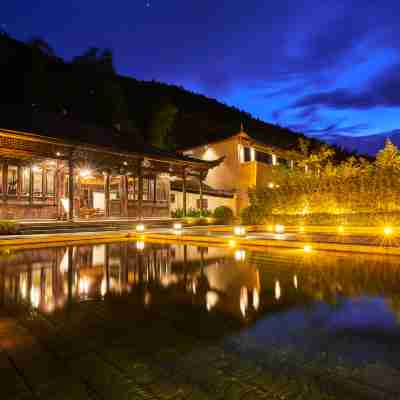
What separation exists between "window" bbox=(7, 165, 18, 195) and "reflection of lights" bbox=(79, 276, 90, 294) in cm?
1371

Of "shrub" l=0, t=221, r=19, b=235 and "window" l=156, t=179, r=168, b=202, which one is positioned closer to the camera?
"shrub" l=0, t=221, r=19, b=235

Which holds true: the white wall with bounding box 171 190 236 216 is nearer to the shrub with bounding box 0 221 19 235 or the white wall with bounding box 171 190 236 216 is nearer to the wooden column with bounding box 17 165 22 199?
the wooden column with bounding box 17 165 22 199

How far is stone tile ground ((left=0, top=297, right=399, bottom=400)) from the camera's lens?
2055 millimetres

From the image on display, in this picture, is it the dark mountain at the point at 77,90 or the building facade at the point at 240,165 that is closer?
the building facade at the point at 240,165

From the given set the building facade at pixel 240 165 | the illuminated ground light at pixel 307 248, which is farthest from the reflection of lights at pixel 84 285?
the building facade at pixel 240 165

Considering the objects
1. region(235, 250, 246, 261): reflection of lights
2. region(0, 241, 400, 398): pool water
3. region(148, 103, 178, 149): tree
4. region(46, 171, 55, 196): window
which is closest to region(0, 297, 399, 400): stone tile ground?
region(0, 241, 400, 398): pool water

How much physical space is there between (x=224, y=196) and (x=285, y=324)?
1036 inches

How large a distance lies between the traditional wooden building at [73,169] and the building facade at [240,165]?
731cm

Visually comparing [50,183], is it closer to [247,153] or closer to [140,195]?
[140,195]

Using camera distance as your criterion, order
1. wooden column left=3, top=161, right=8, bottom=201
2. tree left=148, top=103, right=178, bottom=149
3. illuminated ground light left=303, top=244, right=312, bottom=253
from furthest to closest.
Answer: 1. tree left=148, top=103, right=178, bottom=149
2. wooden column left=3, top=161, right=8, bottom=201
3. illuminated ground light left=303, top=244, right=312, bottom=253

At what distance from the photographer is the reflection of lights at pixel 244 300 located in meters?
3.84

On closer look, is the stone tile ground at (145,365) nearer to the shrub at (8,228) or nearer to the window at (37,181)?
the shrub at (8,228)

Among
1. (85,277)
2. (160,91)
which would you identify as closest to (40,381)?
(85,277)

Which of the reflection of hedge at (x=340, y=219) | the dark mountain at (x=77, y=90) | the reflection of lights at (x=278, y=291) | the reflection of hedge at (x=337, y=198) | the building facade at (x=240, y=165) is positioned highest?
the dark mountain at (x=77, y=90)
